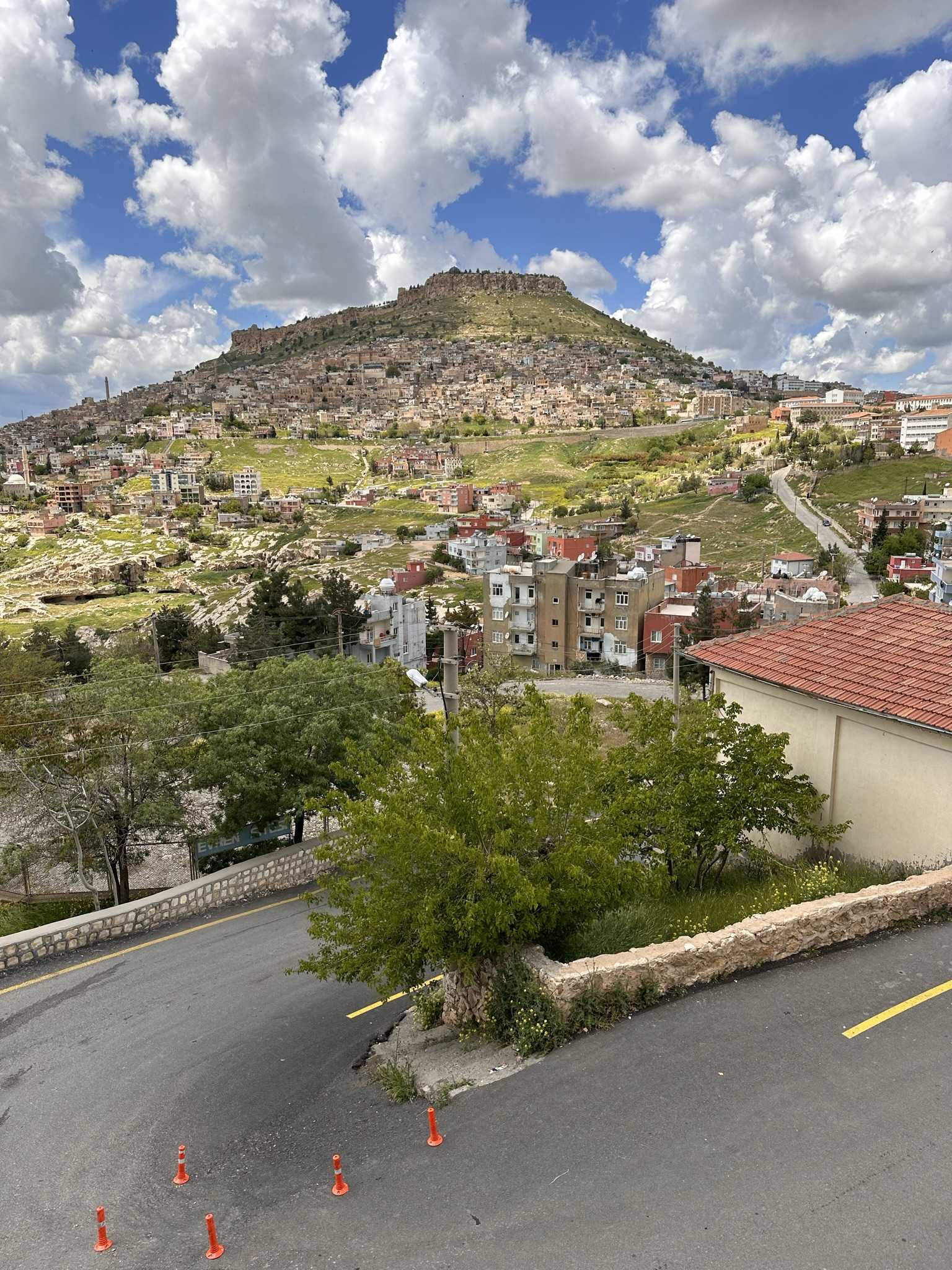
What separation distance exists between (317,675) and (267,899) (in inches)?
198

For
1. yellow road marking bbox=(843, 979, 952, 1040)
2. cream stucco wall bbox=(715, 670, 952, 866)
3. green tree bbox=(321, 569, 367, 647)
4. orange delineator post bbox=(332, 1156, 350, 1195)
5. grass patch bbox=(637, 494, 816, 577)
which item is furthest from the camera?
grass patch bbox=(637, 494, 816, 577)

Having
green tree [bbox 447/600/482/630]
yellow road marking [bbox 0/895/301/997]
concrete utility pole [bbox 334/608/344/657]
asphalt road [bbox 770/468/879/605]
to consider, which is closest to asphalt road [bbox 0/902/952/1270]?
yellow road marking [bbox 0/895/301/997]

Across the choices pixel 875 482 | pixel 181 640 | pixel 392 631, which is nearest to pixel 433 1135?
pixel 392 631

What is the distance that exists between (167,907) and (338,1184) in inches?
384

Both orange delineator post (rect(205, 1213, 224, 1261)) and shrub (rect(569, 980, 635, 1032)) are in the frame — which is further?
shrub (rect(569, 980, 635, 1032))

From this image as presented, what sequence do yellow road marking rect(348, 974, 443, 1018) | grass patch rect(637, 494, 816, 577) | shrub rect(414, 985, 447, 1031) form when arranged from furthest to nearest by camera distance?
grass patch rect(637, 494, 816, 577) < yellow road marking rect(348, 974, 443, 1018) < shrub rect(414, 985, 447, 1031)

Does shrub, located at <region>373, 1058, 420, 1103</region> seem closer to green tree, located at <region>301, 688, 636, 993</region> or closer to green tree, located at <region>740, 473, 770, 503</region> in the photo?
green tree, located at <region>301, 688, 636, 993</region>

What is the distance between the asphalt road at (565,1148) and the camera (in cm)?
525

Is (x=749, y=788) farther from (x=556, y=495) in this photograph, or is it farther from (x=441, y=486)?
(x=441, y=486)

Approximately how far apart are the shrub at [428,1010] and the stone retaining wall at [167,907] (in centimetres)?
702

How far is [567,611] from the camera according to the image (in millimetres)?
59375

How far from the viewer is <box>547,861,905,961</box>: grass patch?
28.9ft

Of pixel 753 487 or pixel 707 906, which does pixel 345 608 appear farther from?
pixel 753 487

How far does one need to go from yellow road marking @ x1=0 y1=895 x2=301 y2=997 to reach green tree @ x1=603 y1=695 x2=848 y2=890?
27.2 feet
